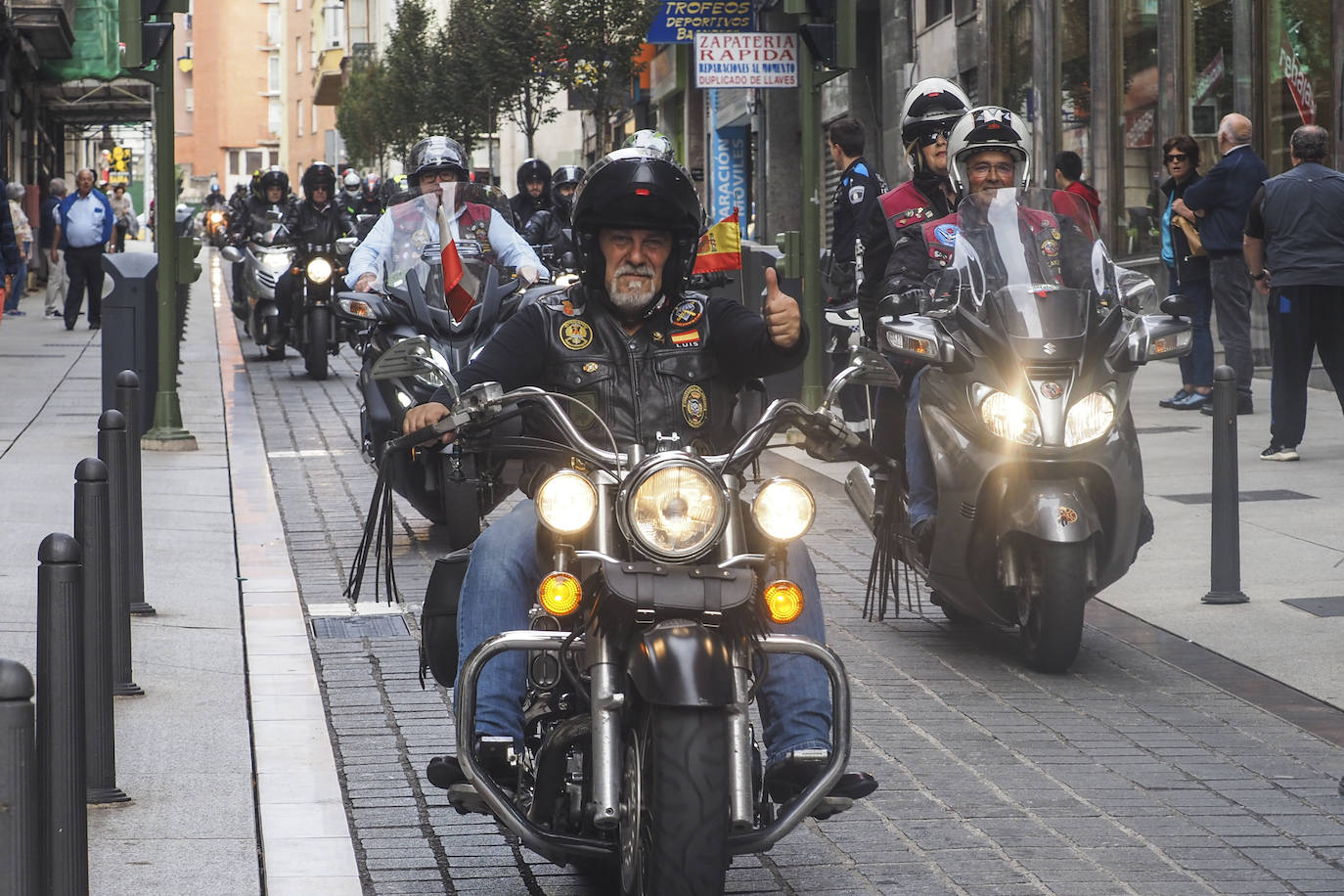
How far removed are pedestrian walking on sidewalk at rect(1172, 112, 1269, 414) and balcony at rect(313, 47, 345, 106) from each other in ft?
257

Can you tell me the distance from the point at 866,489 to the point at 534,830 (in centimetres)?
347

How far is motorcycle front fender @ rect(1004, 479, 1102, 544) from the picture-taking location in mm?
6578

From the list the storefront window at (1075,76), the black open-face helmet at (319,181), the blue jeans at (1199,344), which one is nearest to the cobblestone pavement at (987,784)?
the blue jeans at (1199,344)

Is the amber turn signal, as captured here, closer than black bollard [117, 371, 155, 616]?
Yes

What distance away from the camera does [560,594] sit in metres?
4.12

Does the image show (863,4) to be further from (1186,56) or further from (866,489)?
(866,489)

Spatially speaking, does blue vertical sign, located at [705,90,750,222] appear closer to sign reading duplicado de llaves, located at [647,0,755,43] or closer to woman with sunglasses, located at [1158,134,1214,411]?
sign reading duplicado de llaves, located at [647,0,755,43]

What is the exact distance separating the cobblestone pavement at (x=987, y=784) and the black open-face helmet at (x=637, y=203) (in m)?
1.39

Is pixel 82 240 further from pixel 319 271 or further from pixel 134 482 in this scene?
pixel 134 482

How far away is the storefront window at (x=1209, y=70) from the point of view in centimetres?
1858

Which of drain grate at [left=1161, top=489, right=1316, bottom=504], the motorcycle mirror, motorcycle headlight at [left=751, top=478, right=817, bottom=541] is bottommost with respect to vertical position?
drain grate at [left=1161, top=489, right=1316, bottom=504]

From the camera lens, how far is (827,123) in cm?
3416

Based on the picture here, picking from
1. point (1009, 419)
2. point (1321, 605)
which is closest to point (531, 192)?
point (1321, 605)

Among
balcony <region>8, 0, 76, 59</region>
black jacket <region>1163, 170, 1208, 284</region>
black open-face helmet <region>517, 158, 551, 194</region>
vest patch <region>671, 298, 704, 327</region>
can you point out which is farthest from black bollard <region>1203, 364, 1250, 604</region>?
balcony <region>8, 0, 76, 59</region>
